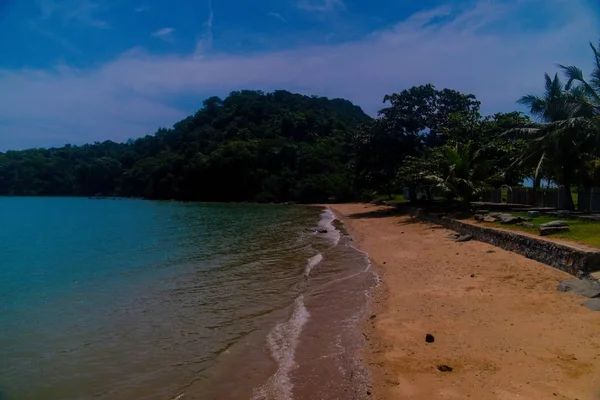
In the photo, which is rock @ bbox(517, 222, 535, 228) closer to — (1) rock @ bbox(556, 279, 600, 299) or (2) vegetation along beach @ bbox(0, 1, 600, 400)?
(2) vegetation along beach @ bbox(0, 1, 600, 400)

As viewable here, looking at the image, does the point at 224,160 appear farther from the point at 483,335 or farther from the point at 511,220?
the point at 483,335

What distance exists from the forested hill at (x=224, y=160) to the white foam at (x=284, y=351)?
40623mm

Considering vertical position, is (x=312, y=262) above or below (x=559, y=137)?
below

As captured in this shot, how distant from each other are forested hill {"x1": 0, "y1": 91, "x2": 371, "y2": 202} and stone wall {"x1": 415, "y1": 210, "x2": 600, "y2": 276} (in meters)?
32.4

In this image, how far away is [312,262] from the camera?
17.4m

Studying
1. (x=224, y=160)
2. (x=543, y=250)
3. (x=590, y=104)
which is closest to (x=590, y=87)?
(x=590, y=104)

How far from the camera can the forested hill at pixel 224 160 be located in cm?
8394

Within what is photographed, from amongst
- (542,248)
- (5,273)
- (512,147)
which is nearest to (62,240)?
(5,273)

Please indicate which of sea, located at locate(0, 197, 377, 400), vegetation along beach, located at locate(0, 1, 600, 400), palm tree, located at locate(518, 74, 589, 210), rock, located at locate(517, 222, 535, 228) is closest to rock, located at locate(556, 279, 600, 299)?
vegetation along beach, located at locate(0, 1, 600, 400)

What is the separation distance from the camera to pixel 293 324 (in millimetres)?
9586

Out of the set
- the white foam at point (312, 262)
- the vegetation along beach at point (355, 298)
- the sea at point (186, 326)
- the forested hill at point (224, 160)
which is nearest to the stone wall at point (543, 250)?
the vegetation along beach at point (355, 298)

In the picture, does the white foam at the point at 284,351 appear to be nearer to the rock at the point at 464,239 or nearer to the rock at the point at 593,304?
the rock at the point at 593,304

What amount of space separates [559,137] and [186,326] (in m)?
21.6

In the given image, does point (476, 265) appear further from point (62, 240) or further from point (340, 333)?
point (62, 240)
